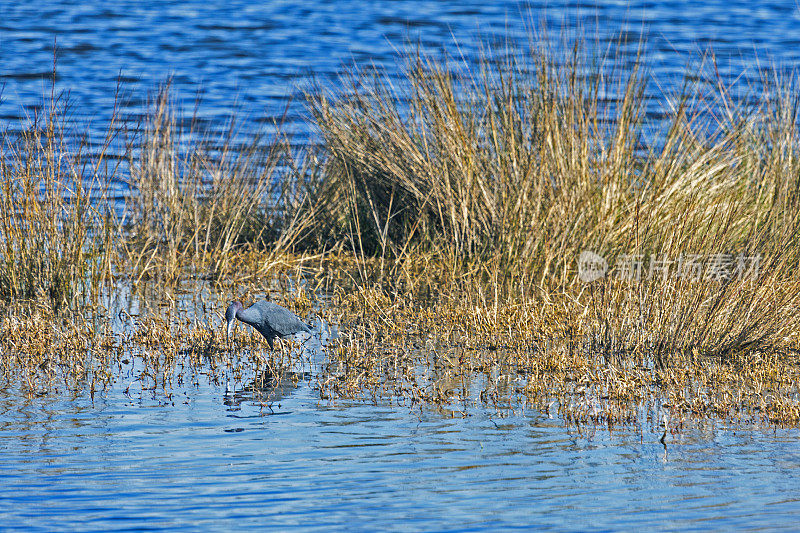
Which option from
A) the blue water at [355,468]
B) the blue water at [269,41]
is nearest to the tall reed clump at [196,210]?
the blue water at [355,468]

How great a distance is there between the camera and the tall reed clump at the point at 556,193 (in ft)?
25.2

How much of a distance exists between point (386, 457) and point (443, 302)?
10.2ft

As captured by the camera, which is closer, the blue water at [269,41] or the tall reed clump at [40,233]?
the tall reed clump at [40,233]

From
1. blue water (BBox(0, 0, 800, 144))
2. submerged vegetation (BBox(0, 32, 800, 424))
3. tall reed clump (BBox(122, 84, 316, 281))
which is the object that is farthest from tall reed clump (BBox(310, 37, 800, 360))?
blue water (BBox(0, 0, 800, 144))

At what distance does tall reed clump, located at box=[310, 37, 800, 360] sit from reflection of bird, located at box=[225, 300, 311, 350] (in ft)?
4.40

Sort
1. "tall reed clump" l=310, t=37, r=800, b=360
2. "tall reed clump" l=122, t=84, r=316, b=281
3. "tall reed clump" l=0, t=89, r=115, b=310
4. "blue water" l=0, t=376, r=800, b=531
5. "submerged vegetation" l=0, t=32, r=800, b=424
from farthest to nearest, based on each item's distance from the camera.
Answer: "tall reed clump" l=122, t=84, r=316, b=281
"tall reed clump" l=0, t=89, r=115, b=310
"tall reed clump" l=310, t=37, r=800, b=360
"submerged vegetation" l=0, t=32, r=800, b=424
"blue water" l=0, t=376, r=800, b=531

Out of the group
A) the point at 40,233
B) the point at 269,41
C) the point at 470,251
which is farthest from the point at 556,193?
the point at 269,41

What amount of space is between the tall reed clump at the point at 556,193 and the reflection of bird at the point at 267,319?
4.40 ft

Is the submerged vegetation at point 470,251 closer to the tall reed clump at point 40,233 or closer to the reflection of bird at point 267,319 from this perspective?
the tall reed clump at point 40,233

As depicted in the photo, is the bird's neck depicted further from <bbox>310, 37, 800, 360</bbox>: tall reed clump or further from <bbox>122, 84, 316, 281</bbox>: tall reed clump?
<bbox>122, 84, 316, 281</bbox>: tall reed clump

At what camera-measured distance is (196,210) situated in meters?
10.3

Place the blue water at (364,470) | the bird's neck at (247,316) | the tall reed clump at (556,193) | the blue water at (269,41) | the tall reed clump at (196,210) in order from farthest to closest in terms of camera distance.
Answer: the blue water at (269,41) < the tall reed clump at (196,210) < the tall reed clump at (556,193) < the bird's neck at (247,316) < the blue water at (364,470)

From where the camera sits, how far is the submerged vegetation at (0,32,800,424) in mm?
6832

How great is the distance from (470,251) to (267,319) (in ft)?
6.52
